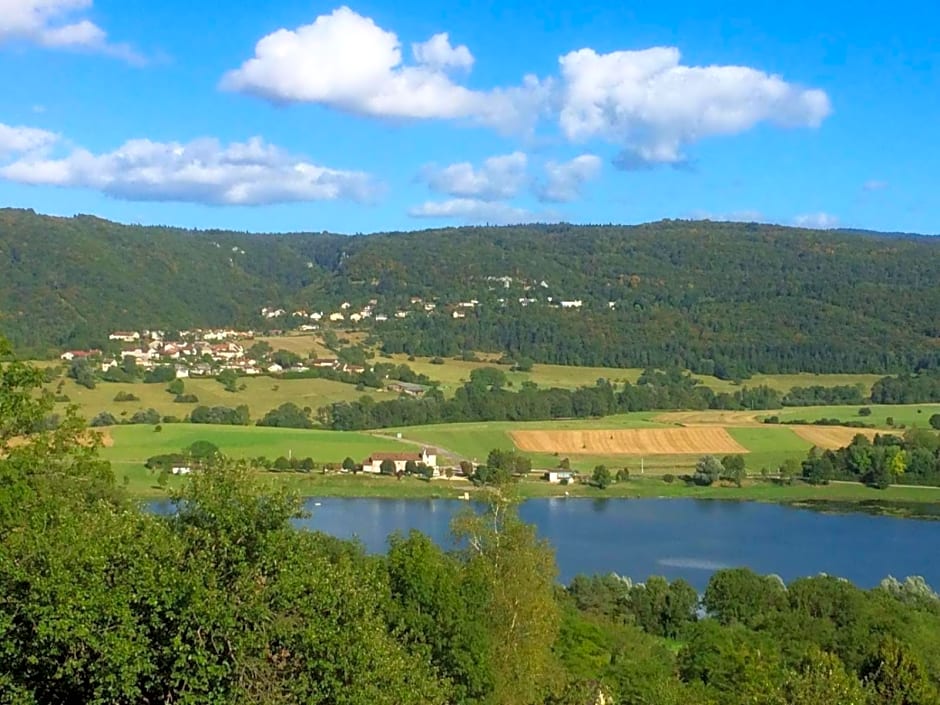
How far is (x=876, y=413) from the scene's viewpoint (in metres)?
51.9

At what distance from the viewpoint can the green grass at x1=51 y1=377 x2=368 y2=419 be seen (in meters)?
47.5

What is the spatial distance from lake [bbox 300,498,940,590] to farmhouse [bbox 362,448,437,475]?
3.73 metres

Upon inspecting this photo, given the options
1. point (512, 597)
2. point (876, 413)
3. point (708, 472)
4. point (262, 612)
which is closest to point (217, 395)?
point (708, 472)

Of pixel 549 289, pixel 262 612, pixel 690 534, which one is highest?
pixel 549 289

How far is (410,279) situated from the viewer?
300 feet

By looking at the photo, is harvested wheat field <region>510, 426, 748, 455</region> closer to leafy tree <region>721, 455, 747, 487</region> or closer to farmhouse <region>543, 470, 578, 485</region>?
farmhouse <region>543, 470, 578, 485</region>

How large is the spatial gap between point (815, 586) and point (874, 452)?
25.1m

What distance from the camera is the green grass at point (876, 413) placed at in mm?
49609

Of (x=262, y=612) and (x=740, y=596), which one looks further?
(x=740, y=596)

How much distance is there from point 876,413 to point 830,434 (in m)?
7.20

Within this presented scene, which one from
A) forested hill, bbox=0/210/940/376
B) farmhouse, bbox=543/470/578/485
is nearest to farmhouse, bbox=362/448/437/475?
farmhouse, bbox=543/470/578/485

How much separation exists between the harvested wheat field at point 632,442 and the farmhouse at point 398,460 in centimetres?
440

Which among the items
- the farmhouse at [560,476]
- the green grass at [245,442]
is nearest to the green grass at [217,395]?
the green grass at [245,442]

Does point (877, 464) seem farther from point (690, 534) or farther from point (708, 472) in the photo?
point (690, 534)
